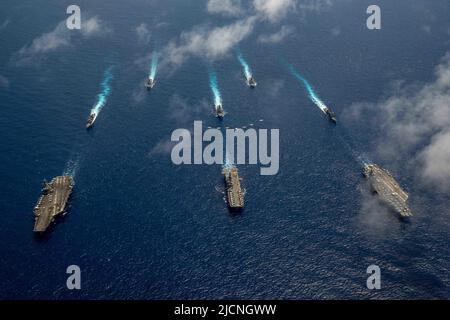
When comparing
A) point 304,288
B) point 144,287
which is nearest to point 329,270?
point 304,288

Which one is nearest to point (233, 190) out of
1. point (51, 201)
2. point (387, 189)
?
point (387, 189)

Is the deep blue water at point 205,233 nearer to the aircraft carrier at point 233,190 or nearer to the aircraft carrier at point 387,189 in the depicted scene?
the aircraft carrier at point 233,190

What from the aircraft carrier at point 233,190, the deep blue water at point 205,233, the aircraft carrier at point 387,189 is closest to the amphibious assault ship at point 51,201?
the deep blue water at point 205,233

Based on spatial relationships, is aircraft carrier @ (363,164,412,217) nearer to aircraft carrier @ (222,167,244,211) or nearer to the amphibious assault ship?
aircraft carrier @ (222,167,244,211)

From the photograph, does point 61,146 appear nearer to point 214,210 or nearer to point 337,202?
point 214,210

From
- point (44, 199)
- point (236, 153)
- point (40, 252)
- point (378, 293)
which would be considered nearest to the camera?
point (378, 293)

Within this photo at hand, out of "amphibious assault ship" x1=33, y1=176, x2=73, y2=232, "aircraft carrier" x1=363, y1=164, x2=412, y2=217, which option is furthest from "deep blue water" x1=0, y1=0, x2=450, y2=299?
"aircraft carrier" x1=363, y1=164, x2=412, y2=217
